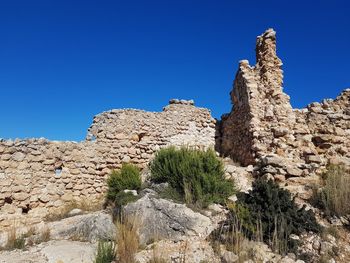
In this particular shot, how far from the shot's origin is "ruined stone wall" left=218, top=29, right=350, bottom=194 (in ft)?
31.0

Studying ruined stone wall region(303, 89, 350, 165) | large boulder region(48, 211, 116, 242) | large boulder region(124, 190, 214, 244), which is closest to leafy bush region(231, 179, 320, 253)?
large boulder region(124, 190, 214, 244)

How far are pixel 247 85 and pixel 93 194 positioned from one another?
5910 millimetres

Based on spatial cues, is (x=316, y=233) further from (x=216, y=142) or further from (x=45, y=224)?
(x=216, y=142)

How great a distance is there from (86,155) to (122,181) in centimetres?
167

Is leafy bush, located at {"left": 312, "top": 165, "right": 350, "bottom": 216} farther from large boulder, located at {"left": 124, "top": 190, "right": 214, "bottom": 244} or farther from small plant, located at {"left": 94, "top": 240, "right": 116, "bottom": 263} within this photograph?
small plant, located at {"left": 94, "top": 240, "right": 116, "bottom": 263}

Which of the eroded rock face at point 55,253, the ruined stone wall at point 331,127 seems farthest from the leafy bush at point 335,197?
the eroded rock face at point 55,253

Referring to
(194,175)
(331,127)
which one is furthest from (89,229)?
(331,127)

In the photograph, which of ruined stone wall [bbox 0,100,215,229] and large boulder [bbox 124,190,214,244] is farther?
ruined stone wall [bbox 0,100,215,229]

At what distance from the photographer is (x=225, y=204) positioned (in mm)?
7578

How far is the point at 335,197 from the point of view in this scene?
6.83m

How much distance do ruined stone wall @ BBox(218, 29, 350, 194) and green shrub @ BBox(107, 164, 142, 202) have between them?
3.40 m

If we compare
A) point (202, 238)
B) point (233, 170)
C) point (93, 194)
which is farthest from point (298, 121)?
point (93, 194)

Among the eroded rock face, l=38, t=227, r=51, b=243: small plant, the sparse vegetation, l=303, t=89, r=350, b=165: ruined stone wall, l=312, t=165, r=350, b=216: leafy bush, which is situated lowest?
the eroded rock face

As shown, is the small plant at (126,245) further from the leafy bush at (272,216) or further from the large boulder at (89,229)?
the leafy bush at (272,216)
